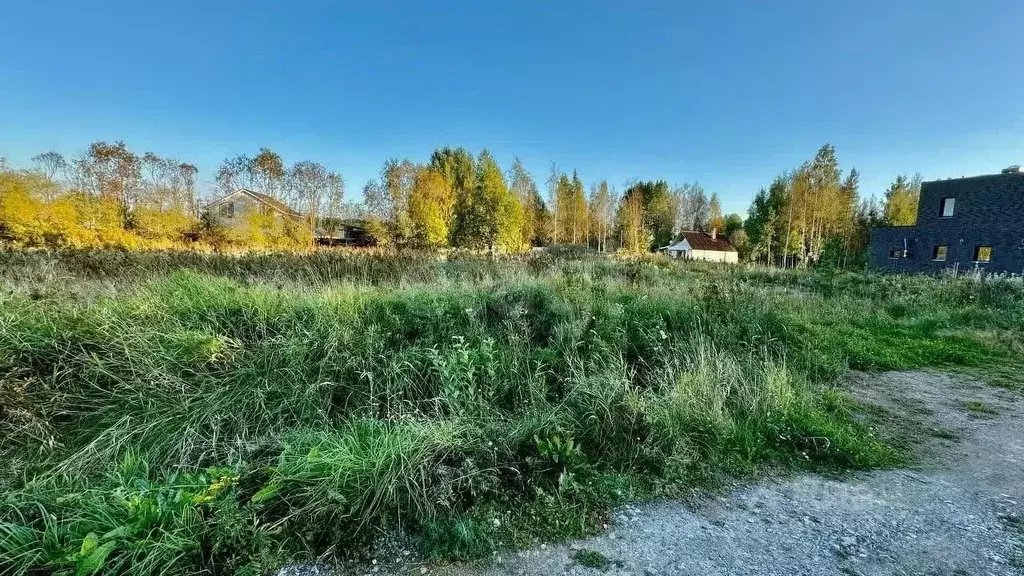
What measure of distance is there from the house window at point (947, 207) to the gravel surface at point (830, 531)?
96.4ft

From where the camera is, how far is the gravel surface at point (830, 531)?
179 centimetres

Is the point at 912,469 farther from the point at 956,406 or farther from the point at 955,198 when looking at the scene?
the point at 955,198

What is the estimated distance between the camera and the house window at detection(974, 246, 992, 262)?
67.7ft

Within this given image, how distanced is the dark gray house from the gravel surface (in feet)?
82.7

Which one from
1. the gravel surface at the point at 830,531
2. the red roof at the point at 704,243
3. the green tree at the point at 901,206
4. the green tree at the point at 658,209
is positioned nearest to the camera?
the gravel surface at the point at 830,531

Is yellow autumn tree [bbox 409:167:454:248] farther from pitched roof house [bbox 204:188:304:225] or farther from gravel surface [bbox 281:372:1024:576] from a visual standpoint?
gravel surface [bbox 281:372:1024:576]

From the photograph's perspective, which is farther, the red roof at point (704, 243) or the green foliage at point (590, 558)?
the red roof at point (704, 243)

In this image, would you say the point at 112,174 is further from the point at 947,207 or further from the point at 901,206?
the point at 901,206

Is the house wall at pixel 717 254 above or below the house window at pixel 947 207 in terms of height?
below

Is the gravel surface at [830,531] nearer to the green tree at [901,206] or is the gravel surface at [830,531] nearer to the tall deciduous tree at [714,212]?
the green tree at [901,206]

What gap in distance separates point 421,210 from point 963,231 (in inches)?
1236

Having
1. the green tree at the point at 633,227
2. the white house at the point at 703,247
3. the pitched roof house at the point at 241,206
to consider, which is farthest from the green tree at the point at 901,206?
the pitched roof house at the point at 241,206

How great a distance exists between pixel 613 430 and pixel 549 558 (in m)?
1.16

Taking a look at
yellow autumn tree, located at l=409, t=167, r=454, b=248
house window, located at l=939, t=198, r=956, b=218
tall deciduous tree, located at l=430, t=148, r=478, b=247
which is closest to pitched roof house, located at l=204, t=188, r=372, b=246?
yellow autumn tree, located at l=409, t=167, r=454, b=248
